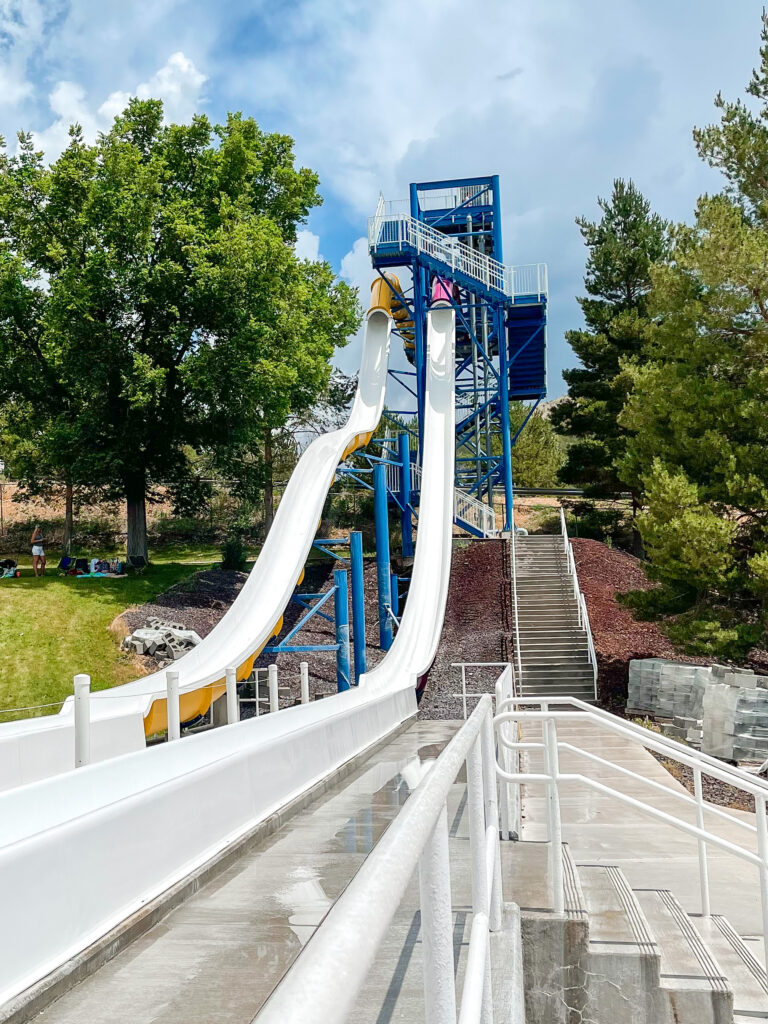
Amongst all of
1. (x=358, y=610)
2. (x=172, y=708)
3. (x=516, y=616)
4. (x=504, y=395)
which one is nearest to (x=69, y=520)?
(x=504, y=395)

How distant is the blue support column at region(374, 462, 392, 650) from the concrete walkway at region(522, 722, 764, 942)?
1052cm

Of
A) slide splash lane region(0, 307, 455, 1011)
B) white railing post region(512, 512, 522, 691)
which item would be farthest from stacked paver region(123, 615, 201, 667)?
slide splash lane region(0, 307, 455, 1011)

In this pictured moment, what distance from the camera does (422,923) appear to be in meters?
1.39

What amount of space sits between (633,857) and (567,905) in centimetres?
423

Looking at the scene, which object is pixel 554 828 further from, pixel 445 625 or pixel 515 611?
pixel 445 625

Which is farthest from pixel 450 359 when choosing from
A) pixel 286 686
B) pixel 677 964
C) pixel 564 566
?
Answer: pixel 677 964

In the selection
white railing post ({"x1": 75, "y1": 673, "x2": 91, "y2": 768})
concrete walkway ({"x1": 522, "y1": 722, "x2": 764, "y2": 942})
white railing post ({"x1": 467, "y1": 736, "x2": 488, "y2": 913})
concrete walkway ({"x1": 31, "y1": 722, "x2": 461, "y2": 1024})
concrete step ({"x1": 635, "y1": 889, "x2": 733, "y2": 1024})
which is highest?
white railing post ({"x1": 467, "y1": 736, "x2": 488, "y2": 913})

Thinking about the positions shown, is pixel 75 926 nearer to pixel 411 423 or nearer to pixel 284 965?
pixel 284 965

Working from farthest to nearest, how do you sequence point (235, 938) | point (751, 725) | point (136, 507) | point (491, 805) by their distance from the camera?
1. point (136, 507)
2. point (751, 725)
3. point (491, 805)
4. point (235, 938)

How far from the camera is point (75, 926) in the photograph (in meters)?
3.46

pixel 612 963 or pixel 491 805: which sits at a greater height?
pixel 491 805

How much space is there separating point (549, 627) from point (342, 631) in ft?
16.7

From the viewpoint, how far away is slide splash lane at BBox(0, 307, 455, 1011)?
10.6ft

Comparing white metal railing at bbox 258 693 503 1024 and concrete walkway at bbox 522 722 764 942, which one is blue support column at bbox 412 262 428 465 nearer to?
concrete walkway at bbox 522 722 764 942
